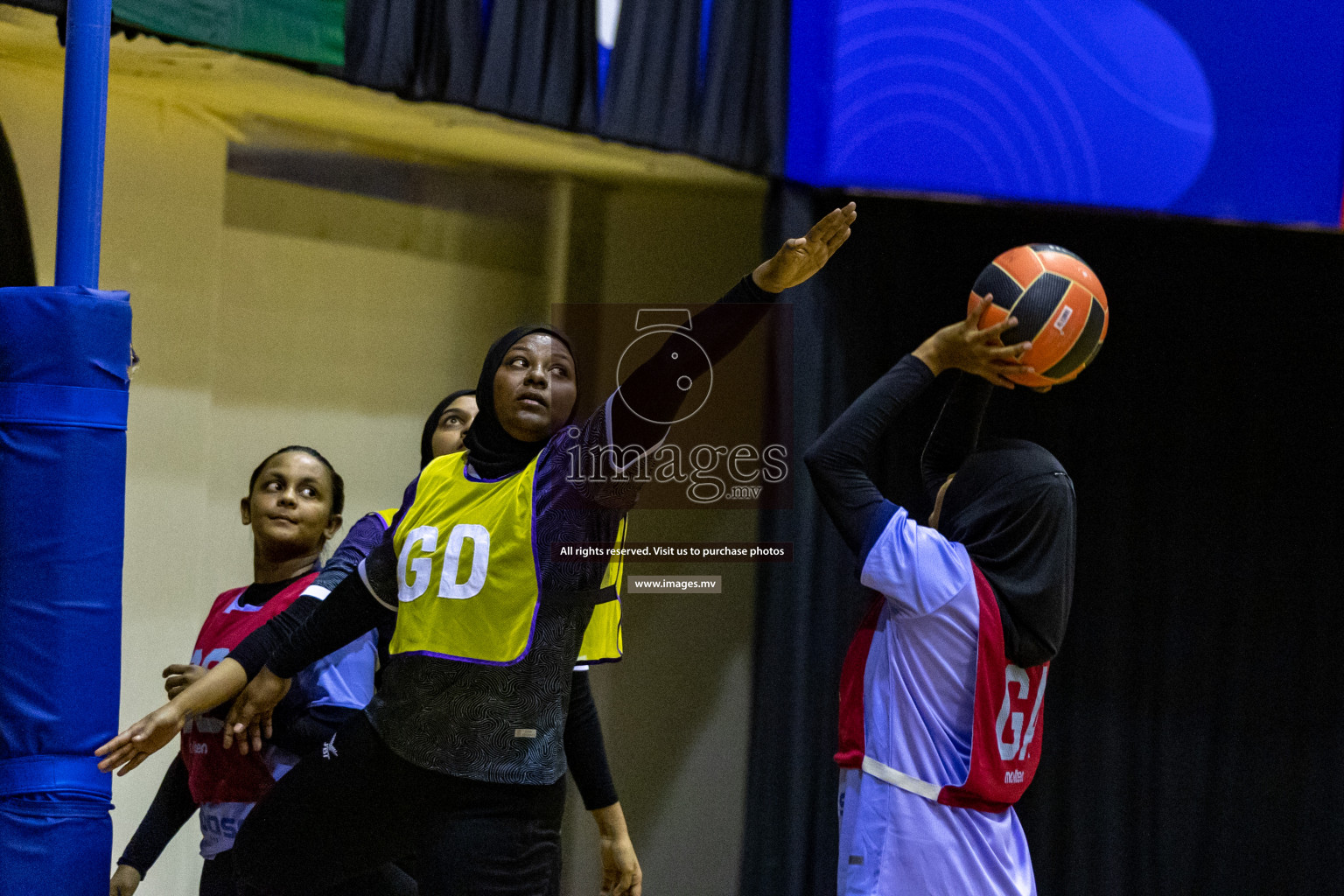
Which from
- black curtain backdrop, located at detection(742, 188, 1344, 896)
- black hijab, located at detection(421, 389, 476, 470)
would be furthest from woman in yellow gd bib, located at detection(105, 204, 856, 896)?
black curtain backdrop, located at detection(742, 188, 1344, 896)

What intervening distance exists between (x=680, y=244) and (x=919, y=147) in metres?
1.04

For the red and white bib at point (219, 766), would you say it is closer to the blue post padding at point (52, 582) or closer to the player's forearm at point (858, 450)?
the blue post padding at point (52, 582)

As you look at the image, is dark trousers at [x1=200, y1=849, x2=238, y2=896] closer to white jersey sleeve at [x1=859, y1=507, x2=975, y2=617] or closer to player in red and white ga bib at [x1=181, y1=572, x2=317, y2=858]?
player in red and white ga bib at [x1=181, y1=572, x2=317, y2=858]

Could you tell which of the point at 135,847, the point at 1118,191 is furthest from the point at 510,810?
the point at 1118,191

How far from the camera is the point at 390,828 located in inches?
88.1

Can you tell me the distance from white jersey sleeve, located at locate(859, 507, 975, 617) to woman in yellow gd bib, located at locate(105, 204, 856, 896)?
1.50 feet

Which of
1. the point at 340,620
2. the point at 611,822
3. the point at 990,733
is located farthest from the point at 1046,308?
the point at 340,620

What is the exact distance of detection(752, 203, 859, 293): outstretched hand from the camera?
2.14 m

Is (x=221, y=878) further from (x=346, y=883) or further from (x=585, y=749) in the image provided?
(x=585, y=749)

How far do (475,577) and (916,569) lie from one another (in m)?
0.79

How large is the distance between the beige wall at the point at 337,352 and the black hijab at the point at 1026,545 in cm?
187

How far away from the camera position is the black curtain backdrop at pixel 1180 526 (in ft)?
15.0

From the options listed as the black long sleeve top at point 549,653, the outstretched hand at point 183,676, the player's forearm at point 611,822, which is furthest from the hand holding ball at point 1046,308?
the outstretched hand at point 183,676

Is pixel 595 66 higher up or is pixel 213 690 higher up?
pixel 595 66
